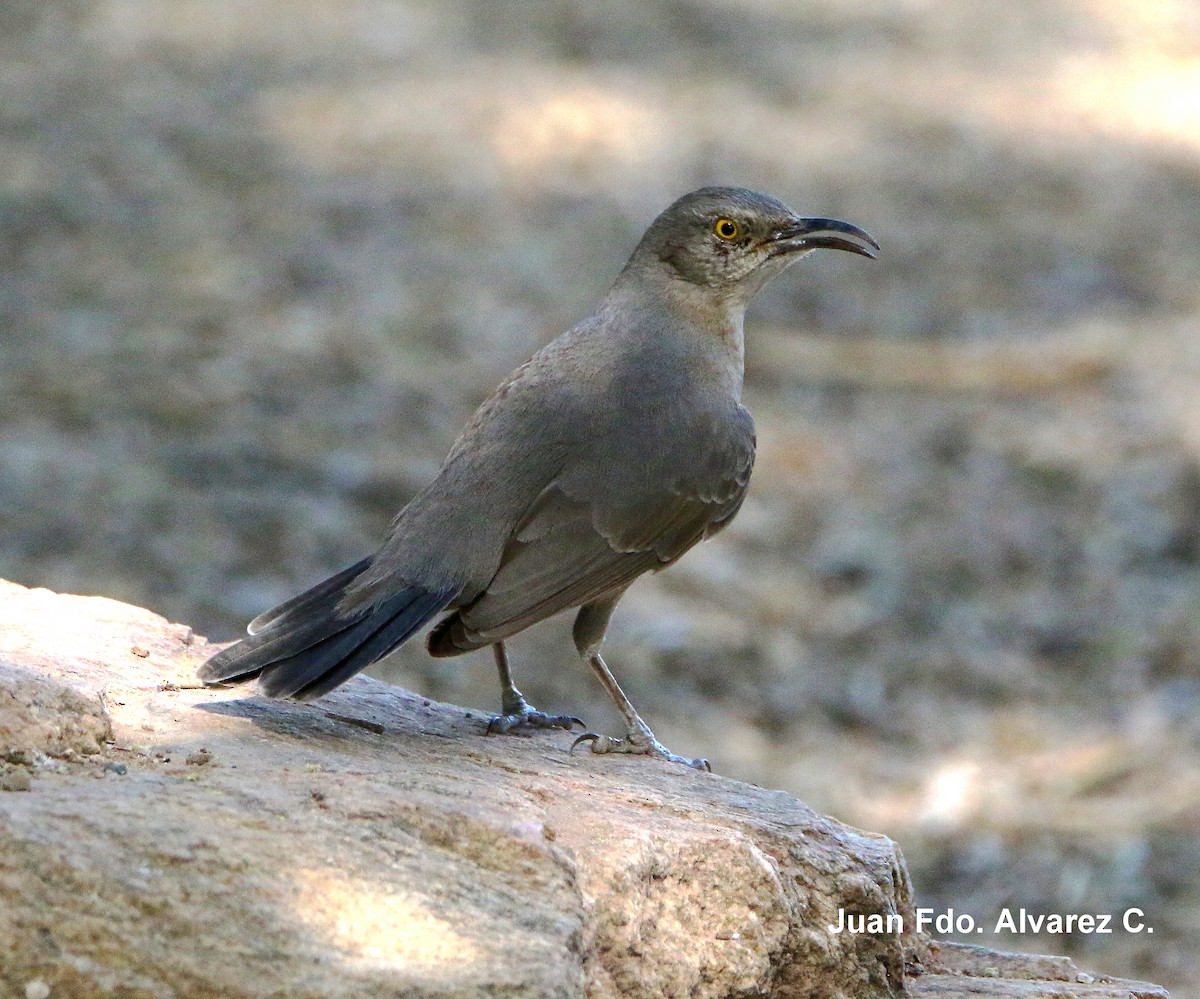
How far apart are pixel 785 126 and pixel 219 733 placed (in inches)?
409

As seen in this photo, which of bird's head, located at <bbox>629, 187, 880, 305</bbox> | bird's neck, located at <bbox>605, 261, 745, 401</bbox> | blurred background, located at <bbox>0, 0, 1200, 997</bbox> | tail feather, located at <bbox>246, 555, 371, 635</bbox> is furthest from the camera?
blurred background, located at <bbox>0, 0, 1200, 997</bbox>

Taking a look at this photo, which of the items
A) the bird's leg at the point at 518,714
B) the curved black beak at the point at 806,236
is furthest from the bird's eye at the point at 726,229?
the bird's leg at the point at 518,714

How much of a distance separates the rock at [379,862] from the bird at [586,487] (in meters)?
0.26

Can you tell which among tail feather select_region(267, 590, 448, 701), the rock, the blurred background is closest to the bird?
tail feather select_region(267, 590, 448, 701)

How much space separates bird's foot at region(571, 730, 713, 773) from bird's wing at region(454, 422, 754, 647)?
45cm

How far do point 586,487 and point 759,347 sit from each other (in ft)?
19.5

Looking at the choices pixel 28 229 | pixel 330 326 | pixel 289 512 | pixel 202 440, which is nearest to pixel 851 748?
pixel 289 512

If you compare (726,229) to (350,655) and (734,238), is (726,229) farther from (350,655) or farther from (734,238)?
(350,655)

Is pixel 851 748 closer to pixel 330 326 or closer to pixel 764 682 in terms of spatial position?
pixel 764 682

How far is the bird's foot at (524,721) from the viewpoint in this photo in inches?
209

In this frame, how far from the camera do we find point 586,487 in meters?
5.20

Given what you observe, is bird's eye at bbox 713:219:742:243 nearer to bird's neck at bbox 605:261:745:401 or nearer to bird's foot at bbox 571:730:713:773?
bird's neck at bbox 605:261:745:401

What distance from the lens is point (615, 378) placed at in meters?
5.48

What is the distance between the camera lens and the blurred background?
797 cm
